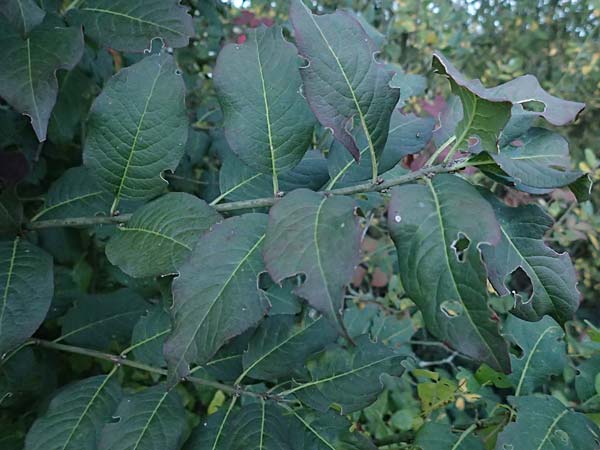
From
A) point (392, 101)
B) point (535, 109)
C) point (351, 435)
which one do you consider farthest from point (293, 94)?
point (351, 435)

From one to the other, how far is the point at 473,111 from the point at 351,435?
0.54 meters

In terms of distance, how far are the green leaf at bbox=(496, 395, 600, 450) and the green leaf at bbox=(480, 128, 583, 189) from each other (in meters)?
0.40

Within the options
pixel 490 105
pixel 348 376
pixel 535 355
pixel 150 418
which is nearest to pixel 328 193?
pixel 490 105

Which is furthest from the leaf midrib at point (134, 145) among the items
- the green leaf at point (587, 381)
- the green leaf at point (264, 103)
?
the green leaf at point (587, 381)

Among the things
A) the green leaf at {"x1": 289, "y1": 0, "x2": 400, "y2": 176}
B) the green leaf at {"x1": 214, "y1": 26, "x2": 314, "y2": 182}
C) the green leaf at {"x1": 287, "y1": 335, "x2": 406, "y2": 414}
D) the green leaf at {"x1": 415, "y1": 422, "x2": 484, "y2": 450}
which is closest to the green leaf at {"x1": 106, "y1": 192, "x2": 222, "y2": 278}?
the green leaf at {"x1": 214, "y1": 26, "x2": 314, "y2": 182}

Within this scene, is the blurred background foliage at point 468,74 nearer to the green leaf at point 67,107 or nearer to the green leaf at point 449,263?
the green leaf at point 67,107

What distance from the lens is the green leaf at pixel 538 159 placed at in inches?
29.0

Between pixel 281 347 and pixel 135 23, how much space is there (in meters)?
0.63

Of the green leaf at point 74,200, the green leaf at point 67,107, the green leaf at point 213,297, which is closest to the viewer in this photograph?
the green leaf at point 213,297

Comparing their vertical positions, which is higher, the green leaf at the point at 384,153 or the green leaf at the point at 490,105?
the green leaf at the point at 490,105

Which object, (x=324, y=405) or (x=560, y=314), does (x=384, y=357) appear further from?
(x=560, y=314)

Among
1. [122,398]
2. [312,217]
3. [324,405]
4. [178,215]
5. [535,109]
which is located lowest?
[122,398]

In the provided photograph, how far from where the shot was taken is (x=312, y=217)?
74 cm

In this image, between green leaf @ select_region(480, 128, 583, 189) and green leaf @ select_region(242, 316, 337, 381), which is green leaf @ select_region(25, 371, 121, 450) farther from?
green leaf @ select_region(480, 128, 583, 189)
